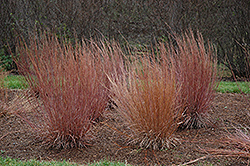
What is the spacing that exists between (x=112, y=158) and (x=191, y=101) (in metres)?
1.50

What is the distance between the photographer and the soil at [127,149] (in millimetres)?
3148

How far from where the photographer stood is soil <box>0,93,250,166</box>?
124 inches

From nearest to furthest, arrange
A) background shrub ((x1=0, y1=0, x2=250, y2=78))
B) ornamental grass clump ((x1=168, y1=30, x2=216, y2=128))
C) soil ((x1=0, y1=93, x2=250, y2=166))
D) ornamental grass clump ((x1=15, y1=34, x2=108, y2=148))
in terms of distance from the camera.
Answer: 1. soil ((x1=0, y1=93, x2=250, y2=166))
2. ornamental grass clump ((x1=15, y1=34, x2=108, y2=148))
3. ornamental grass clump ((x1=168, y1=30, x2=216, y2=128))
4. background shrub ((x1=0, y1=0, x2=250, y2=78))

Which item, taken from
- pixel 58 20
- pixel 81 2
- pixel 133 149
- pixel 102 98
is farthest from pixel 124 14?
pixel 133 149

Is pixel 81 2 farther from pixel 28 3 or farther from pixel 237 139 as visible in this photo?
pixel 237 139

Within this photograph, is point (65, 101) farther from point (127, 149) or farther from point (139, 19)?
point (139, 19)

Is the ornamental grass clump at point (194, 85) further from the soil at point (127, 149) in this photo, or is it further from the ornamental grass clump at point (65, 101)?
the ornamental grass clump at point (65, 101)

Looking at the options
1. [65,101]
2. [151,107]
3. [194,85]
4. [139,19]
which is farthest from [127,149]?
[139,19]

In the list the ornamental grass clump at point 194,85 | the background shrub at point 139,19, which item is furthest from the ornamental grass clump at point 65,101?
the background shrub at point 139,19

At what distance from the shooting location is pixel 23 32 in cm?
881

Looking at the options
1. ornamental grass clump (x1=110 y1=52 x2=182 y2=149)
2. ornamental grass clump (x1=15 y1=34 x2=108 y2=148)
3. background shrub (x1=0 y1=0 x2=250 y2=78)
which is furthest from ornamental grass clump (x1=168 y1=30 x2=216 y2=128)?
background shrub (x1=0 y1=0 x2=250 y2=78)

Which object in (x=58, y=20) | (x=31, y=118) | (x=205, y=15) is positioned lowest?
(x=31, y=118)

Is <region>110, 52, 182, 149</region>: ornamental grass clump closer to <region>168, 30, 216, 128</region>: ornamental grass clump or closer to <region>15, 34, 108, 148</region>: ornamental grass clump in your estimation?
<region>15, 34, 108, 148</region>: ornamental grass clump

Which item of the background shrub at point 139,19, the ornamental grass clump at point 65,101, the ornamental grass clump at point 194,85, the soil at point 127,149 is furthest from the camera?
the background shrub at point 139,19
